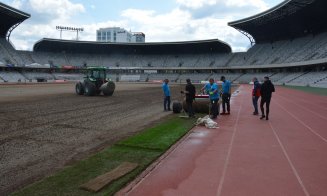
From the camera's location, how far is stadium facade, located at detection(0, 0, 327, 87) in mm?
58634

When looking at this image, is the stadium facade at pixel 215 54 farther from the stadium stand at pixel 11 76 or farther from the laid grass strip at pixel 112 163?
the laid grass strip at pixel 112 163

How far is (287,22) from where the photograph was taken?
6656cm

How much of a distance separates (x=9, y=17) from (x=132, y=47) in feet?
134

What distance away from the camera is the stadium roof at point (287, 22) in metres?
53.4

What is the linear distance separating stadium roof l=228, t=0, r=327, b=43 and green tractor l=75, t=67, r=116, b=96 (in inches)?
1528

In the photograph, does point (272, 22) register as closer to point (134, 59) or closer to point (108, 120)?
point (134, 59)

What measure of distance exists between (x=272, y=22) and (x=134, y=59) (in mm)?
48640

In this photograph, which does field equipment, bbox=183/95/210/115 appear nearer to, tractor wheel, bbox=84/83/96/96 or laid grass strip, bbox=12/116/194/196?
laid grass strip, bbox=12/116/194/196

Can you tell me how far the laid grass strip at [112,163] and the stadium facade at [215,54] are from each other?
4169cm

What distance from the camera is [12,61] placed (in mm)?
77688

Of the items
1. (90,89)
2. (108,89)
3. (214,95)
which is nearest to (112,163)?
(214,95)

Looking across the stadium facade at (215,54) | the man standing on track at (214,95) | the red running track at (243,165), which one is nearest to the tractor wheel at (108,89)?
the man standing on track at (214,95)

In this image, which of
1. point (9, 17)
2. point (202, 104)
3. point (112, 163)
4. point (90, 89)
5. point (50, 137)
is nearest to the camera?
point (112, 163)

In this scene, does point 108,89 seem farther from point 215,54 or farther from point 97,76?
point 215,54
